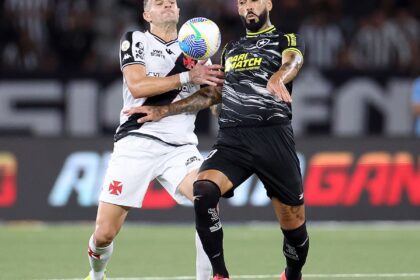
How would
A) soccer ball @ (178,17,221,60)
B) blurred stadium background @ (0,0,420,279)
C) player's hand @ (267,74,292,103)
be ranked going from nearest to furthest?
player's hand @ (267,74,292,103) → soccer ball @ (178,17,221,60) → blurred stadium background @ (0,0,420,279)

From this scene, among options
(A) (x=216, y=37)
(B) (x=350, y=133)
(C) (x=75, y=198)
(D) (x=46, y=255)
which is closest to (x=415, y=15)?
(B) (x=350, y=133)

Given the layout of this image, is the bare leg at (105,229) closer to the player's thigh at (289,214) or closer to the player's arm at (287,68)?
the player's thigh at (289,214)

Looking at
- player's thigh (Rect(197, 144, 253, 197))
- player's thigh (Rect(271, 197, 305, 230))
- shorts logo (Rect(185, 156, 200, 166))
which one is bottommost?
player's thigh (Rect(271, 197, 305, 230))

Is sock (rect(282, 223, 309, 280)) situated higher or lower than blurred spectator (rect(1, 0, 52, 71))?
higher

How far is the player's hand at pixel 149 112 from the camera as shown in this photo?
8.11 meters

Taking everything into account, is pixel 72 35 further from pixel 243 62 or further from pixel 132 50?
pixel 243 62

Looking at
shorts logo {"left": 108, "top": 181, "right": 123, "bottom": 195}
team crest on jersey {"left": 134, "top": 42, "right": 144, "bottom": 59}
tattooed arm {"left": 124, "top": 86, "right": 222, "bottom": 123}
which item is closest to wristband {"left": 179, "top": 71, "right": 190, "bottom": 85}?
tattooed arm {"left": 124, "top": 86, "right": 222, "bottom": 123}

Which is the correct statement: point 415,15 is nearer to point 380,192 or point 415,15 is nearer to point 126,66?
point 380,192

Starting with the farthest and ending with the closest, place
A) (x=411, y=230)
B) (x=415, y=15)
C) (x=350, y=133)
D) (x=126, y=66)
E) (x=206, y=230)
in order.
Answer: (x=415, y=15) < (x=350, y=133) < (x=411, y=230) < (x=126, y=66) < (x=206, y=230)

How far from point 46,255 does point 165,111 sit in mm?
3253

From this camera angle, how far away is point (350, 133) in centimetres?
1578

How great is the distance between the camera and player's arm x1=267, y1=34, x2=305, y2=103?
723cm

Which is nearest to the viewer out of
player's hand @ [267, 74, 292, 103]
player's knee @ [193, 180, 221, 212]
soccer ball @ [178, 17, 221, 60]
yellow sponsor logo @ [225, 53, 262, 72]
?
player's hand @ [267, 74, 292, 103]

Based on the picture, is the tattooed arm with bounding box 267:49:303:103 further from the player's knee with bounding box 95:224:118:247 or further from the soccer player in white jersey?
the player's knee with bounding box 95:224:118:247
